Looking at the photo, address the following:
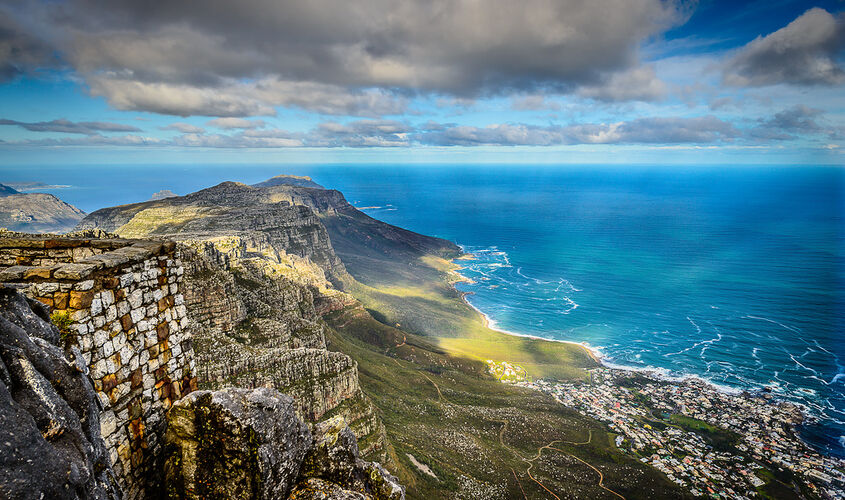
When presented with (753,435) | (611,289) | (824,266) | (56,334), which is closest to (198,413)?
(56,334)

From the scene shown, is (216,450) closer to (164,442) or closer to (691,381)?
(164,442)

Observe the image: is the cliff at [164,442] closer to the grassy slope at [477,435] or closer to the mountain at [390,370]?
the mountain at [390,370]

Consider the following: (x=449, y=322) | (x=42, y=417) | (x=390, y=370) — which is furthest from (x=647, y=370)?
(x=42, y=417)

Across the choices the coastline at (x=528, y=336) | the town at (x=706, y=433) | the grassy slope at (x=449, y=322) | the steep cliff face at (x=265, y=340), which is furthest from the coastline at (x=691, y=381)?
the steep cliff face at (x=265, y=340)

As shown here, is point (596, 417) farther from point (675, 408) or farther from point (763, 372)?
point (763, 372)

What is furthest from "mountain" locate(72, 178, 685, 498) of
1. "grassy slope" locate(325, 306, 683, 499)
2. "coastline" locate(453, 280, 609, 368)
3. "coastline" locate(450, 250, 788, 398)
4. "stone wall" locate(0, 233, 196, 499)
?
"stone wall" locate(0, 233, 196, 499)

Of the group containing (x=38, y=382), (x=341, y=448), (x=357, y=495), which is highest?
(x=38, y=382)

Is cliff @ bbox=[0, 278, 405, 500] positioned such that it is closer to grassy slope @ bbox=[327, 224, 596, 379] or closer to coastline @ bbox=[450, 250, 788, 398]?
grassy slope @ bbox=[327, 224, 596, 379]
